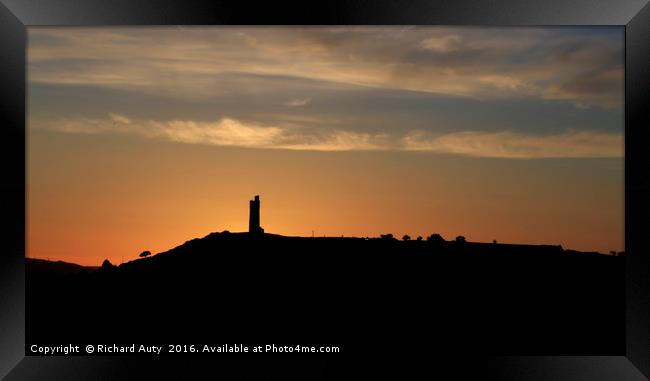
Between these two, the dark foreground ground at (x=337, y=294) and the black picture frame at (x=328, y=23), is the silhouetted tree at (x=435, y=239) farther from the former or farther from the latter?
the black picture frame at (x=328, y=23)

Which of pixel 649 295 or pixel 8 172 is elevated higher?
pixel 8 172

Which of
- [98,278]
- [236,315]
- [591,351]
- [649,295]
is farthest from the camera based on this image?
[98,278]

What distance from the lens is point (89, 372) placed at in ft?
14.4

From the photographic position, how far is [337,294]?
13.0 meters

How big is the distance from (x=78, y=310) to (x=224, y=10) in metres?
11.4

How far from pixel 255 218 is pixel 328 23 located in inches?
403

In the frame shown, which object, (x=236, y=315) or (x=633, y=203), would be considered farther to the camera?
(x=236, y=315)

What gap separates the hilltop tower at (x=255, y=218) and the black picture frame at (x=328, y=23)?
9656mm

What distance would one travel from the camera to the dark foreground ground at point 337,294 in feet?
38.2

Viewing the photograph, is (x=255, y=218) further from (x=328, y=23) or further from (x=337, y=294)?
(x=328, y=23)

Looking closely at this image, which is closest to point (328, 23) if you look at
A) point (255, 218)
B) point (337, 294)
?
point (337, 294)

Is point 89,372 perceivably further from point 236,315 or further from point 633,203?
point 236,315

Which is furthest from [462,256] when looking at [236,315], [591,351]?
[236,315]

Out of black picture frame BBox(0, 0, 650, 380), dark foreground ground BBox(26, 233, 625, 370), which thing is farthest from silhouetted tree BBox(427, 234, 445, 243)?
black picture frame BBox(0, 0, 650, 380)
